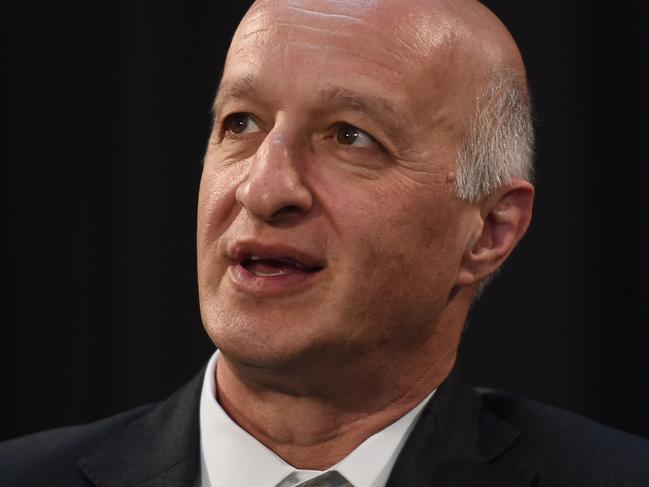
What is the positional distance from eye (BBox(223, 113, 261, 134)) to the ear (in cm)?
46

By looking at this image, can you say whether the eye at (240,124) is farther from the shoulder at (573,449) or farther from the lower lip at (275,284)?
the shoulder at (573,449)

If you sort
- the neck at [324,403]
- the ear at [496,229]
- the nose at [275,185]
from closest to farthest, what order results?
the nose at [275,185], the neck at [324,403], the ear at [496,229]

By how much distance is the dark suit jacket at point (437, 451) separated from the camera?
199 cm

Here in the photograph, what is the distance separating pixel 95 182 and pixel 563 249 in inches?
50.3

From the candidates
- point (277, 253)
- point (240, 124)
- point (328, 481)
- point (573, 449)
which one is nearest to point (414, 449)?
point (328, 481)

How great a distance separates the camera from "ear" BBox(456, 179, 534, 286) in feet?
6.95

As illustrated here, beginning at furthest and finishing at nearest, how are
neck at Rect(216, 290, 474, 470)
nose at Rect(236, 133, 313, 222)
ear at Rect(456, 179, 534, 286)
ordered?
ear at Rect(456, 179, 534, 286)
neck at Rect(216, 290, 474, 470)
nose at Rect(236, 133, 313, 222)

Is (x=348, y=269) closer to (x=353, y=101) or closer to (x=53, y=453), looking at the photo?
(x=353, y=101)

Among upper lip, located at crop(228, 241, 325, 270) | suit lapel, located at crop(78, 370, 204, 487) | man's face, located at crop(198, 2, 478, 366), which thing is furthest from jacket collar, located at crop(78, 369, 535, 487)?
upper lip, located at crop(228, 241, 325, 270)

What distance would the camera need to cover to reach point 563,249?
295 centimetres

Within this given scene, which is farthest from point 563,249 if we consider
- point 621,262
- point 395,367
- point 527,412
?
point 395,367

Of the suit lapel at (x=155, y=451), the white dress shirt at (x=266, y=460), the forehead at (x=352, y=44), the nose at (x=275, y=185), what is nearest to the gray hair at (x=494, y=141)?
the forehead at (x=352, y=44)

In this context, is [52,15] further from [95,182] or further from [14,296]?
[14,296]

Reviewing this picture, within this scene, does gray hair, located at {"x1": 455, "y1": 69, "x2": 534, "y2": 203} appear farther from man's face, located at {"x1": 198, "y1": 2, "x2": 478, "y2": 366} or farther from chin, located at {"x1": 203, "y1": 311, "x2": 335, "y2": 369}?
chin, located at {"x1": 203, "y1": 311, "x2": 335, "y2": 369}
